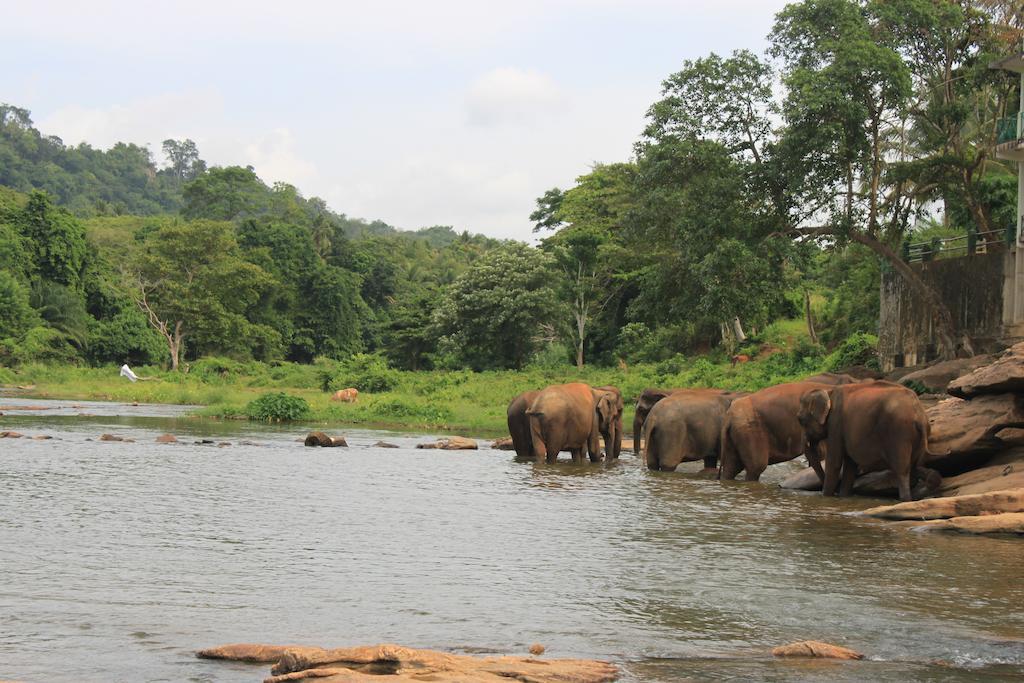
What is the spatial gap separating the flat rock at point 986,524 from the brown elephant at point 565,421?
30.6 feet

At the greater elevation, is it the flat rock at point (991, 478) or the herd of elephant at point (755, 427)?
the herd of elephant at point (755, 427)

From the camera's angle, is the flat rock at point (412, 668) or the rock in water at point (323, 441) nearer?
the flat rock at point (412, 668)

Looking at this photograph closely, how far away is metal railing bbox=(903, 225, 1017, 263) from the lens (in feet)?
87.7

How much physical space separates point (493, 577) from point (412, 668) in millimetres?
3925

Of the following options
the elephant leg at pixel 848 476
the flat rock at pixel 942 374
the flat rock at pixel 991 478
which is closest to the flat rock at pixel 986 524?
the flat rock at pixel 991 478

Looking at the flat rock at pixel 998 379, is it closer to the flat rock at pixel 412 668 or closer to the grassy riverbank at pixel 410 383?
the flat rock at pixel 412 668

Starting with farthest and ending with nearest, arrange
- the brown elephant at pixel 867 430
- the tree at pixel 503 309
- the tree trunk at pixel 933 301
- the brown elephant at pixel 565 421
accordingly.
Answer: the tree at pixel 503 309 → the tree trunk at pixel 933 301 → the brown elephant at pixel 565 421 → the brown elephant at pixel 867 430

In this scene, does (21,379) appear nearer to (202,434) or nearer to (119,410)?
(119,410)

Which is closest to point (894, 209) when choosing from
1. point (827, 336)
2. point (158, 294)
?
point (827, 336)

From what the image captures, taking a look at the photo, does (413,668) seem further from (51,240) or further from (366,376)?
(51,240)

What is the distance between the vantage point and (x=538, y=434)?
2236cm

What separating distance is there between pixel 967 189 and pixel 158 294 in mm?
47844

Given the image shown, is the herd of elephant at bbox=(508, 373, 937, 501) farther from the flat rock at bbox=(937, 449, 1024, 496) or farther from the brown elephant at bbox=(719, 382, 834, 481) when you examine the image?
the flat rock at bbox=(937, 449, 1024, 496)

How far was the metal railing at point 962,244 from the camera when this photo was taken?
26.7 meters
